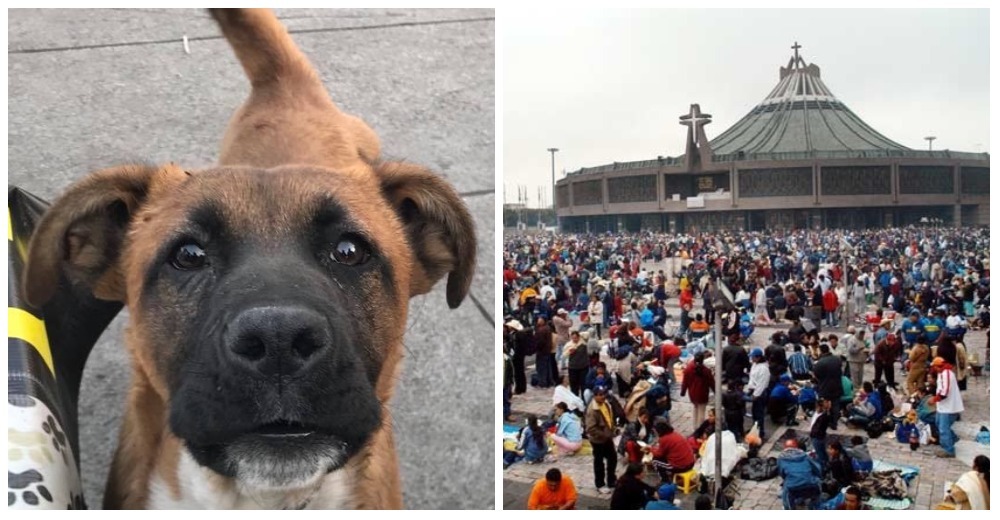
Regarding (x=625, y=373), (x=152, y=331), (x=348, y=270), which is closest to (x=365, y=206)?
(x=348, y=270)

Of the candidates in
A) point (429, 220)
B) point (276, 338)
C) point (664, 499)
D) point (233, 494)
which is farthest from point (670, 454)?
point (276, 338)

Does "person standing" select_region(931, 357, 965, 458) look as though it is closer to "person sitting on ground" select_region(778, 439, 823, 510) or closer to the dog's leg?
"person sitting on ground" select_region(778, 439, 823, 510)

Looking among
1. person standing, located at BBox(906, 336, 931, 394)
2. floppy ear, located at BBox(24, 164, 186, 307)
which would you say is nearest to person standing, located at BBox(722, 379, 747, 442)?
person standing, located at BBox(906, 336, 931, 394)

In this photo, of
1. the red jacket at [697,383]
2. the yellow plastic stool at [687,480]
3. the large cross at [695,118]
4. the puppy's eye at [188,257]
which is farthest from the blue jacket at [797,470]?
the puppy's eye at [188,257]

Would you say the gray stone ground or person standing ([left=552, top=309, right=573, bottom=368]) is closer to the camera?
the gray stone ground

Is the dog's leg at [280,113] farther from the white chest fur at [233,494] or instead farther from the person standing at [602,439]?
the person standing at [602,439]
